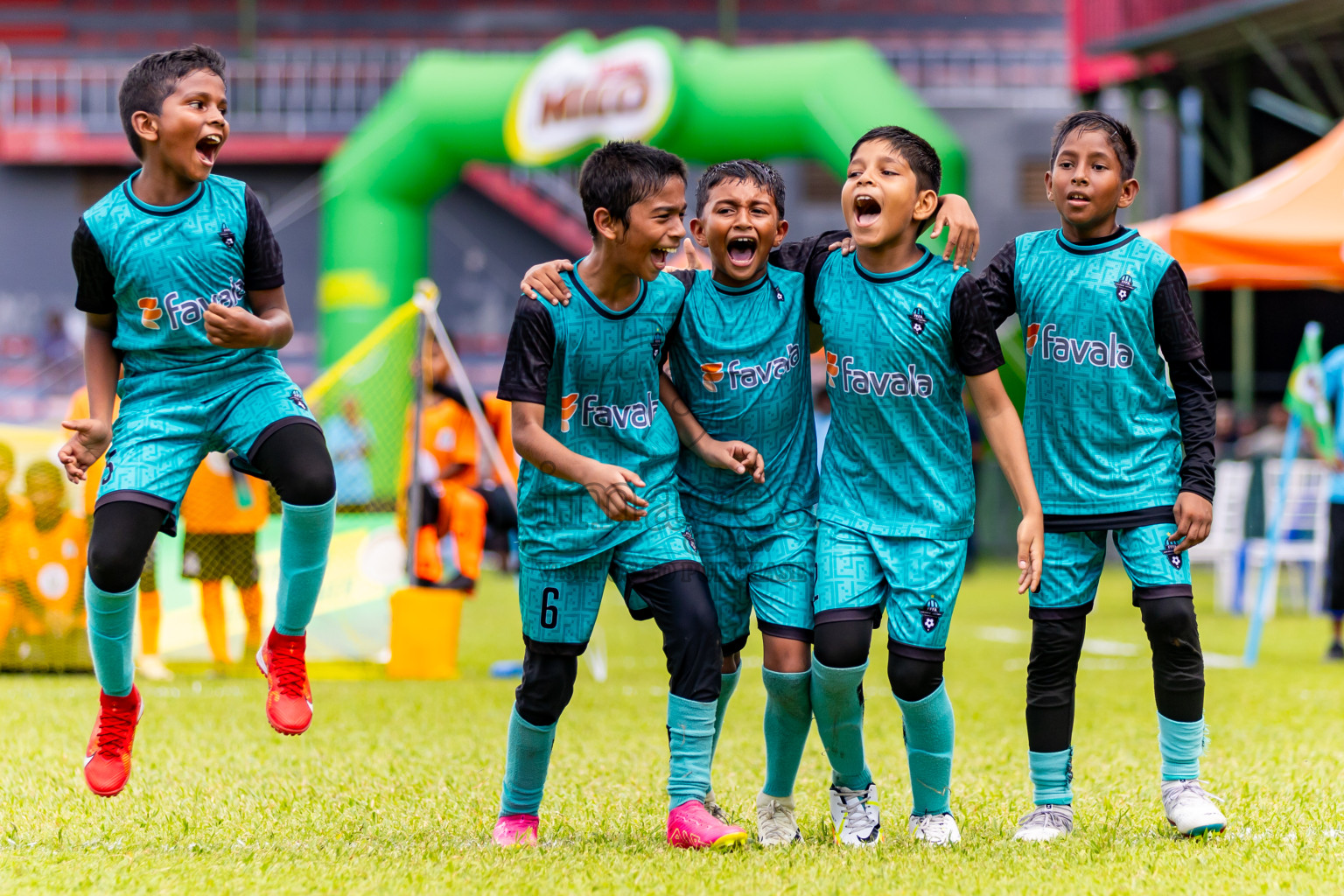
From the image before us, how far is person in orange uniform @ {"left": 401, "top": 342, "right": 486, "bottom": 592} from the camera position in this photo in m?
9.38

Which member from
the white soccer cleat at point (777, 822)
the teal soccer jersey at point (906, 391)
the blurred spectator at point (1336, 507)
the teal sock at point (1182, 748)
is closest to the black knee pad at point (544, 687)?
the white soccer cleat at point (777, 822)

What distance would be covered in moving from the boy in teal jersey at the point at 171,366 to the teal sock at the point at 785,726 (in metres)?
1.34

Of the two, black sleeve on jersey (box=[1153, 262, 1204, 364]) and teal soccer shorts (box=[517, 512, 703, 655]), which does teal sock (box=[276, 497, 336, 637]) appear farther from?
black sleeve on jersey (box=[1153, 262, 1204, 364])

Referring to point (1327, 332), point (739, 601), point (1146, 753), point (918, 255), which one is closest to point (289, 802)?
point (739, 601)

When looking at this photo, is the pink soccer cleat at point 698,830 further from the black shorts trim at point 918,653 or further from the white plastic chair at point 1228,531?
the white plastic chair at point 1228,531

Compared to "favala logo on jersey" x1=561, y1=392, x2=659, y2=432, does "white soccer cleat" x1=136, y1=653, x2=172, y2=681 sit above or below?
below

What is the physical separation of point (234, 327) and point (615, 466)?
3.69ft

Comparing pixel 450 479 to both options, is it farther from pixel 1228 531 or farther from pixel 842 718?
pixel 1228 531

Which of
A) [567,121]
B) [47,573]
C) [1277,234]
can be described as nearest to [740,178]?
[1277,234]

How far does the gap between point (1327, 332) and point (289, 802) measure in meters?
22.5

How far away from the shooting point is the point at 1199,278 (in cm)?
990

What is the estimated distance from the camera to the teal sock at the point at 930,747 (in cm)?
430

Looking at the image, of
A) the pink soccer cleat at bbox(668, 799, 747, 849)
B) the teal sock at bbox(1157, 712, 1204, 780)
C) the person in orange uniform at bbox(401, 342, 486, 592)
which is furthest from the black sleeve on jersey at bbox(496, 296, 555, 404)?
the person in orange uniform at bbox(401, 342, 486, 592)

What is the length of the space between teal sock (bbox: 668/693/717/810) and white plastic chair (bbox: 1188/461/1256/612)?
33.4 feet
